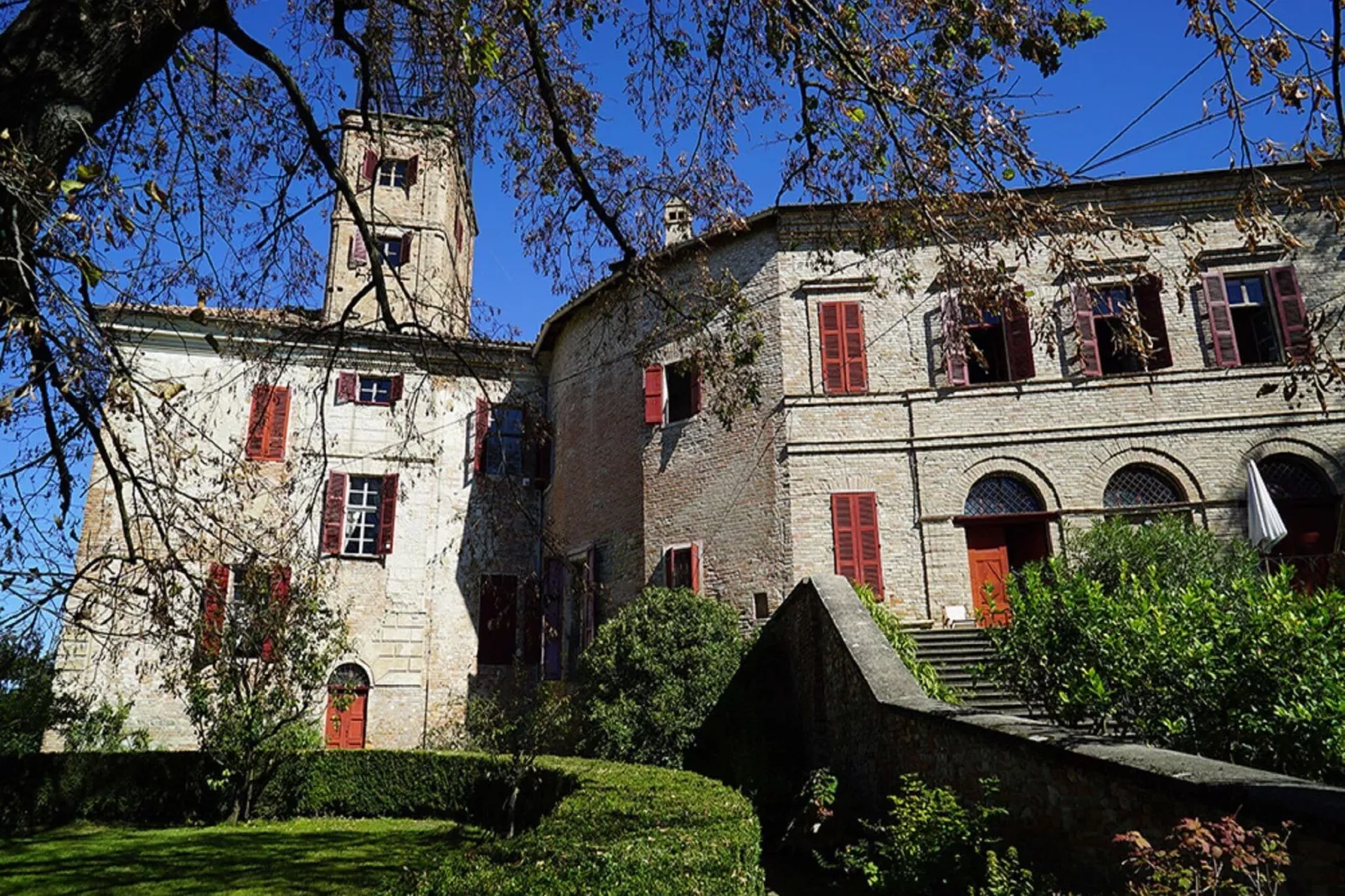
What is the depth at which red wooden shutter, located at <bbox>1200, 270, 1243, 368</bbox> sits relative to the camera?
1452 centimetres

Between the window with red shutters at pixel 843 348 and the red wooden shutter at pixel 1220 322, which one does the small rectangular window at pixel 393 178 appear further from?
the red wooden shutter at pixel 1220 322

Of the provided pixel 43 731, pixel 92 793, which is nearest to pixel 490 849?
pixel 92 793

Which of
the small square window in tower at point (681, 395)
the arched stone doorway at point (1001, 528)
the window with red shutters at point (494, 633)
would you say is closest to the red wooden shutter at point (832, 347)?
the small square window in tower at point (681, 395)

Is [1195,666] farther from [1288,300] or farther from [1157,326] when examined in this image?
[1288,300]

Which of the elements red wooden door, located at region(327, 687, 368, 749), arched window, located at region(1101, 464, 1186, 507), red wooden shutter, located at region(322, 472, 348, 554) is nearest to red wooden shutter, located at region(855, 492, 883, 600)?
arched window, located at region(1101, 464, 1186, 507)

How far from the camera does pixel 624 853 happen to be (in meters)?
4.48

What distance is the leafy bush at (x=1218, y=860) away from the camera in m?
3.40

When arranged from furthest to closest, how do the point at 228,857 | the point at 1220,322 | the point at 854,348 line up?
the point at 854,348
the point at 1220,322
the point at 228,857

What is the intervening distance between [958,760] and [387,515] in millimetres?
15793

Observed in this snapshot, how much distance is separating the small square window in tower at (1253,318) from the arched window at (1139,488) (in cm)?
250

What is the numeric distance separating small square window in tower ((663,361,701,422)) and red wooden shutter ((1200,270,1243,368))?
8.68 meters

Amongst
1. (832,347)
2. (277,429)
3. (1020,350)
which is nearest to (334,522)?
(277,429)

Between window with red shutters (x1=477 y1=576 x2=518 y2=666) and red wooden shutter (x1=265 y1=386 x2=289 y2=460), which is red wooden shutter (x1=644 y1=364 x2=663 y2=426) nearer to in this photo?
window with red shutters (x1=477 y1=576 x2=518 y2=666)

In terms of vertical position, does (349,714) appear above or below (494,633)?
below
